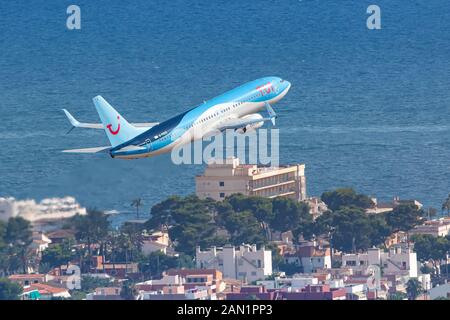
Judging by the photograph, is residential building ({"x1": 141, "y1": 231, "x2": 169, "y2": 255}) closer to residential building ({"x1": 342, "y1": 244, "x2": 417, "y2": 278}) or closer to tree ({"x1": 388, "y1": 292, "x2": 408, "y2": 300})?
residential building ({"x1": 342, "y1": 244, "x2": 417, "y2": 278})

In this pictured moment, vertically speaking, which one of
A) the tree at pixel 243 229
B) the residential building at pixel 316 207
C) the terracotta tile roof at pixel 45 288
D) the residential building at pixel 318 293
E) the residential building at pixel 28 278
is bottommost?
the residential building at pixel 318 293

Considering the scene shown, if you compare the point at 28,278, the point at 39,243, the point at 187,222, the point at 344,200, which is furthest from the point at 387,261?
the point at 28,278

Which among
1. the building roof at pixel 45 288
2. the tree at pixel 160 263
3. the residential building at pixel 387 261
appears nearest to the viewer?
the building roof at pixel 45 288

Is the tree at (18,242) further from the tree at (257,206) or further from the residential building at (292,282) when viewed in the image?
the tree at (257,206)

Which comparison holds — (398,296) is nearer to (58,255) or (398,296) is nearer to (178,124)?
(58,255)

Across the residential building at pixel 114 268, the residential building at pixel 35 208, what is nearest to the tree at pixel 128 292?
the residential building at pixel 114 268

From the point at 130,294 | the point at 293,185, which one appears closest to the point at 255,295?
the point at 130,294
